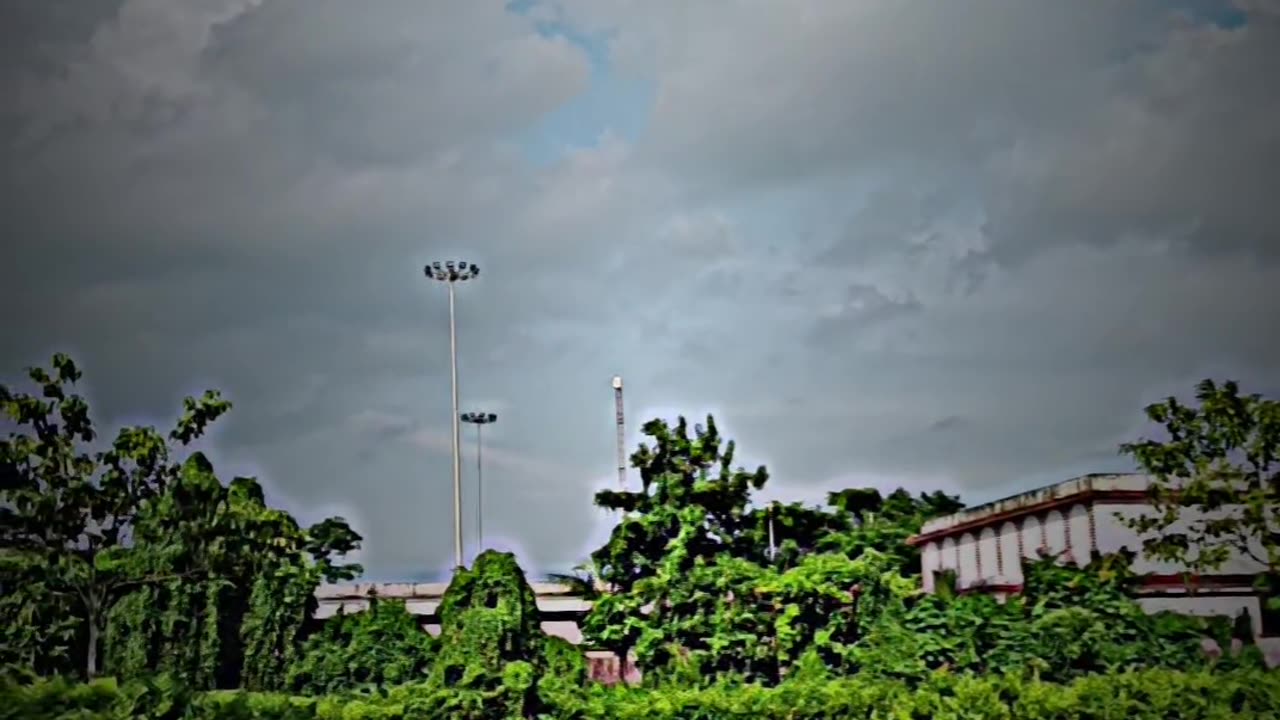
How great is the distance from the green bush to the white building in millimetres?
3383

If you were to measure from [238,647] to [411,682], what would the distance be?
257cm

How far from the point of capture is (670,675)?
1933 cm

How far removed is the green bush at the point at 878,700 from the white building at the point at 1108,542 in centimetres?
338

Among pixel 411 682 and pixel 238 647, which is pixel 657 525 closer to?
pixel 411 682

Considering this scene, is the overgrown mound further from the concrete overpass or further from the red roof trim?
the red roof trim

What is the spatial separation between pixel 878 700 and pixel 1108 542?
19.0ft

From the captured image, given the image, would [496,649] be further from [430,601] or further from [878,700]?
[430,601]

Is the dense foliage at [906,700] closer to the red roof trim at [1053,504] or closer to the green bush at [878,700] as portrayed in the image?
the green bush at [878,700]

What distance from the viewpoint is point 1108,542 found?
20.2 metres

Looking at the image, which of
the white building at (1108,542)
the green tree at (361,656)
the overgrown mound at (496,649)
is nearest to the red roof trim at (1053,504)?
the white building at (1108,542)

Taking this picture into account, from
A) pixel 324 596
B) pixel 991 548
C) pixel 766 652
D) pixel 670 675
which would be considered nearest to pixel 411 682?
pixel 670 675

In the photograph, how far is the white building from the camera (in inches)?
786

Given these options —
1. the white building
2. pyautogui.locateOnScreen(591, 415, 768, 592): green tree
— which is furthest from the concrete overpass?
the white building

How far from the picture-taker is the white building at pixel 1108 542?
Result: 786 inches
